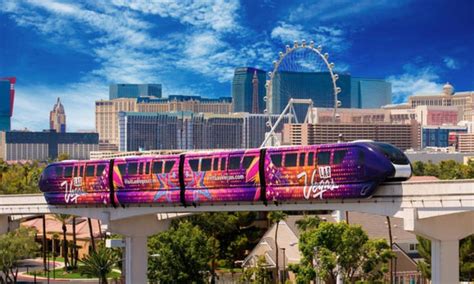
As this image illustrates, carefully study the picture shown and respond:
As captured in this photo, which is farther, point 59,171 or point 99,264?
point 99,264

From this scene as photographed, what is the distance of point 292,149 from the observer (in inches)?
2249

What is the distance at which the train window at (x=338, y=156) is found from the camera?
53659 mm

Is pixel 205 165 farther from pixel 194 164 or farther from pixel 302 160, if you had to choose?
pixel 302 160

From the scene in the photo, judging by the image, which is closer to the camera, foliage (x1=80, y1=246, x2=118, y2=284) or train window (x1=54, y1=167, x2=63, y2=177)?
train window (x1=54, y1=167, x2=63, y2=177)

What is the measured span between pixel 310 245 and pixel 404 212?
15778 mm

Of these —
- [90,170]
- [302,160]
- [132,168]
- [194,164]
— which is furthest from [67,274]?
[302,160]

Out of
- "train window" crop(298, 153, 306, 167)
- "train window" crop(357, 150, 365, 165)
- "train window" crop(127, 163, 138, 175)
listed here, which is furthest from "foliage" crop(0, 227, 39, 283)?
"train window" crop(357, 150, 365, 165)

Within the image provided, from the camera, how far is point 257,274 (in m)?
79.6

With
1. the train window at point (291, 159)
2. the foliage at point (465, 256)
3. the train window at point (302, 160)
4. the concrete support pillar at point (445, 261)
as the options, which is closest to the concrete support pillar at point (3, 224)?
the train window at point (291, 159)

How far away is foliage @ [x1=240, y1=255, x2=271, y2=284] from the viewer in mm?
79750

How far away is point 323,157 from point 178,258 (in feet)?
87.2

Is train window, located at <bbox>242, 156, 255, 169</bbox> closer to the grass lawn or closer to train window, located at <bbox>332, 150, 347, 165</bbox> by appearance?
train window, located at <bbox>332, 150, 347, 165</bbox>

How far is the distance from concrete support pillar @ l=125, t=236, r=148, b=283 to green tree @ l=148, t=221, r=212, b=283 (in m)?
6.82

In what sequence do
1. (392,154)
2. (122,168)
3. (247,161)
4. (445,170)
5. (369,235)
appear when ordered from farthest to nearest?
(445,170), (369,235), (122,168), (247,161), (392,154)
